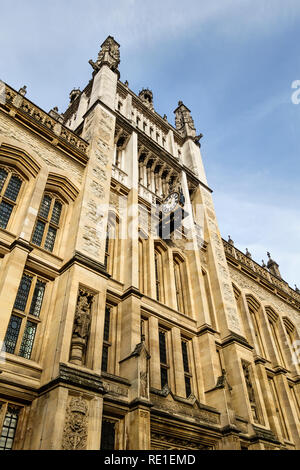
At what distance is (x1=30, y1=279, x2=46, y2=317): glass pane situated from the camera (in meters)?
10.8

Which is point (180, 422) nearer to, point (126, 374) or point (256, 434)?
point (126, 374)

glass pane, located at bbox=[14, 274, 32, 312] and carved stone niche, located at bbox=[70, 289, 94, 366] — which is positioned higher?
glass pane, located at bbox=[14, 274, 32, 312]

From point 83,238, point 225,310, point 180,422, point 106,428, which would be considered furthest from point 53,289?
point 225,310

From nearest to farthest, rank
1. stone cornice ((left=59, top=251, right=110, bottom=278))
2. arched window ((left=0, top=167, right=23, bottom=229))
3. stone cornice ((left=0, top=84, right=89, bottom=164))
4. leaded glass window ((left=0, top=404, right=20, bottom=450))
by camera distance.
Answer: leaded glass window ((left=0, top=404, right=20, bottom=450)) → stone cornice ((left=59, top=251, right=110, bottom=278)) → arched window ((left=0, top=167, right=23, bottom=229)) → stone cornice ((left=0, top=84, right=89, bottom=164))

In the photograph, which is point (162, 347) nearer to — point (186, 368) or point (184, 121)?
point (186, 368)

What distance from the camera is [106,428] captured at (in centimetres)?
980

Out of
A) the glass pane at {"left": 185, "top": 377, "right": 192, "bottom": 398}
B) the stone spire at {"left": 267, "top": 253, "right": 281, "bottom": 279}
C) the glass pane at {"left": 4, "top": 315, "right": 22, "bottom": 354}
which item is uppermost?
the stone spire at {"left": 267, "top": 253, "right": 281, "bottom": 279}

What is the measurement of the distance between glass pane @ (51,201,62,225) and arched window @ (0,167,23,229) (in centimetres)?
147

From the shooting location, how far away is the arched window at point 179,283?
1629cm

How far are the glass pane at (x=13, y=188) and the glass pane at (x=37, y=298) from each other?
3.03 meters

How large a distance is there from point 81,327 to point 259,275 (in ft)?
52.7

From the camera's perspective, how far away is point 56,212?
13766mm

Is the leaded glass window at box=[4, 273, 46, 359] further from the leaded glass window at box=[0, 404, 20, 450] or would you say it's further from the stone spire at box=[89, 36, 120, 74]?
the stone spire at box=[89, 36, 120, 74]

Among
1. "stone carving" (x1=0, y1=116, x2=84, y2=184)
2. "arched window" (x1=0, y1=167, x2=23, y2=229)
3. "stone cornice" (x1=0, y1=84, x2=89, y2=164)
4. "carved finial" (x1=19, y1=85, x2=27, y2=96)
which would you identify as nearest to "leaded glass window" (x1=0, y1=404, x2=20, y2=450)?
"arched window" (x1=0, y1=167, x2=23, y2=229)
